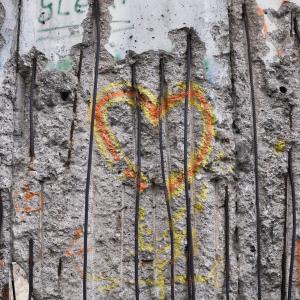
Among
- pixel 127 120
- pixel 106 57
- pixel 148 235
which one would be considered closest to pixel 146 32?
pixel 106 57

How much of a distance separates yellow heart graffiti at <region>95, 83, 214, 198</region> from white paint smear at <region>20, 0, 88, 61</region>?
224 millimetres

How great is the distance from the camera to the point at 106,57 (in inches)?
96.1

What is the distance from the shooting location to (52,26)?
8.12ft

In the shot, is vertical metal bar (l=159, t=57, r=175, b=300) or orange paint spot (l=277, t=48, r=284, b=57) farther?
orange paint spot (l=277, t=48, r=284, b=57)

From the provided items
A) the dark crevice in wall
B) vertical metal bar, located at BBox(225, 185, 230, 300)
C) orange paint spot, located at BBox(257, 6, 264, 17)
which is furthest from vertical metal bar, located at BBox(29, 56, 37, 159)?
orange paint spot, located at BBox(257, 6, 264, 17)

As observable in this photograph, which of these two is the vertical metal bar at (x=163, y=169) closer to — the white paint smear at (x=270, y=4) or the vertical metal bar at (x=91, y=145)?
the vertical metal bar at (x=91, y=145)

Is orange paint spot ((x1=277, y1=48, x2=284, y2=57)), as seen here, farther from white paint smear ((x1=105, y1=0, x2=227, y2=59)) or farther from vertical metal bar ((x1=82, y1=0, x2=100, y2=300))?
vertical metal bar ((x1=82, y1=0, x2=100, y2=300))

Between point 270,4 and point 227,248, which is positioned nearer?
point 227,248

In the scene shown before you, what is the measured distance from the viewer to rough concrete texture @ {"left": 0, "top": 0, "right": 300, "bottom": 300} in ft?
7.74

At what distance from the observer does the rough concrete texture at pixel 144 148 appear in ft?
7.74

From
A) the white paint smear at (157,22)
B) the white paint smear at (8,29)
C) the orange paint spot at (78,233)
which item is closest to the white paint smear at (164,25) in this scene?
the white paint smear at (157,22)

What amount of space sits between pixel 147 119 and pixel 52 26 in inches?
18.9

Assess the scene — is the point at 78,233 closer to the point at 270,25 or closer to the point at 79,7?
the point at 79,7

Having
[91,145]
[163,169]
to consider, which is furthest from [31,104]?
[163,169]
